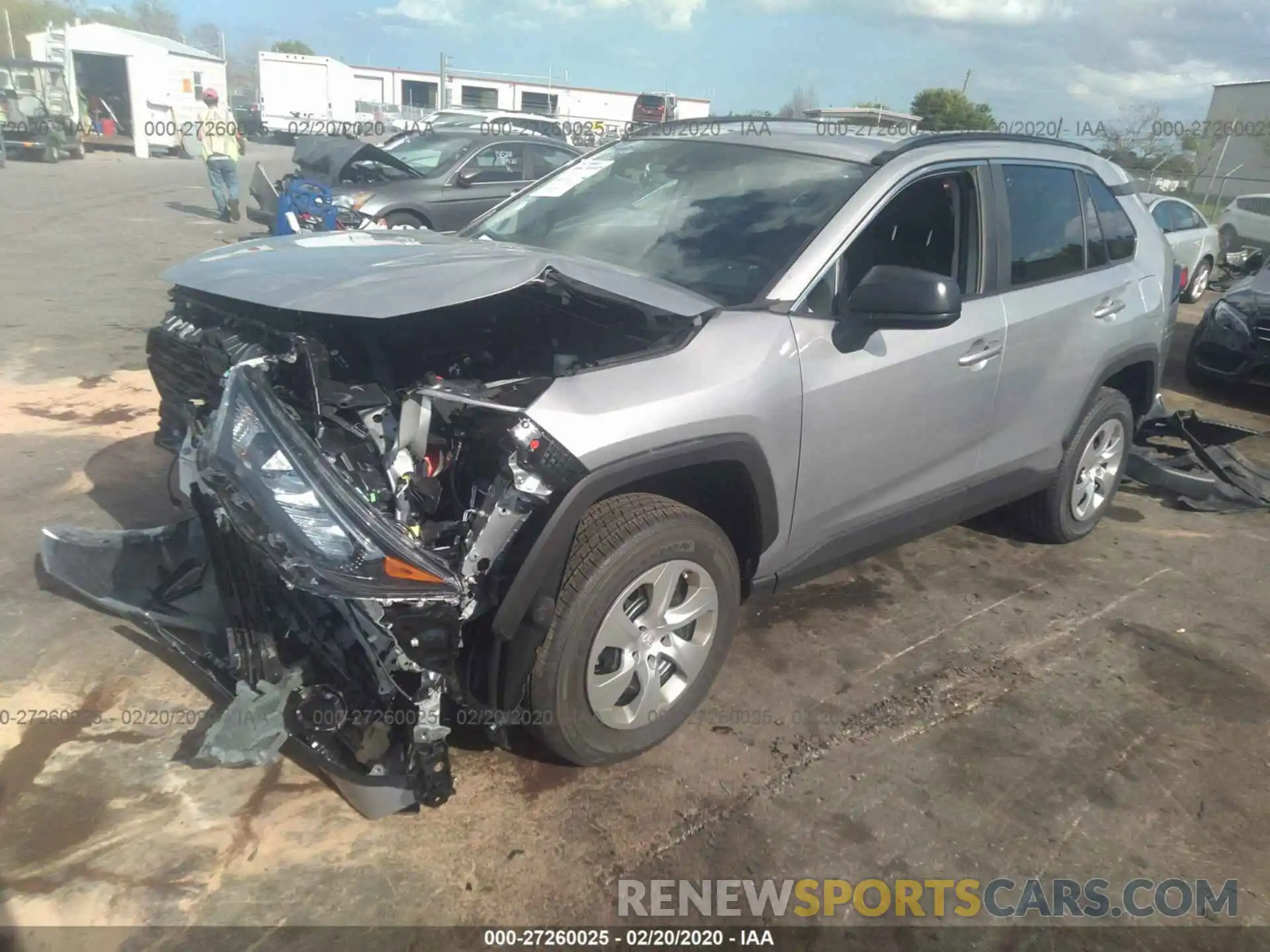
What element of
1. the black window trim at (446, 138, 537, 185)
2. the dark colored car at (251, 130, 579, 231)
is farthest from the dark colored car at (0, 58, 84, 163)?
the black window trim at (446, 138, 537, 185)

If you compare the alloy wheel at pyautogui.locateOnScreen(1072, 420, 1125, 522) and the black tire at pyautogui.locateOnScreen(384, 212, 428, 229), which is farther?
the black tire at pyautogui.locateOnScreen(384, 212, 428, 229)

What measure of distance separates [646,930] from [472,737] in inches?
35.2

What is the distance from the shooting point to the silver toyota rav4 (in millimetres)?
2375

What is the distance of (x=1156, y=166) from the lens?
24.6m

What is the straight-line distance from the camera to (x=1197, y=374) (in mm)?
8469

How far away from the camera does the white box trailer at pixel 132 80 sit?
83.4 ft

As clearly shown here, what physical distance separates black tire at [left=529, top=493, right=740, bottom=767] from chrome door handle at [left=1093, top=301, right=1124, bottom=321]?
243 cm

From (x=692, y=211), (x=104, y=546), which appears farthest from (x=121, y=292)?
(x=692, y=211)

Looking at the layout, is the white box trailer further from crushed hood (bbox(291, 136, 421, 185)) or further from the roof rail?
the roof rail

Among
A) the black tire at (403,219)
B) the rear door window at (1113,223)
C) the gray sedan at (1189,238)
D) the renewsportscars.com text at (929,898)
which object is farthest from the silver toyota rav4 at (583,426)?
the gray sedan at (1189,238)

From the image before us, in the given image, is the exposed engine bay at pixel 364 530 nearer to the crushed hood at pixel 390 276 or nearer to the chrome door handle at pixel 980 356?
the crushed hood at pixel 390 276

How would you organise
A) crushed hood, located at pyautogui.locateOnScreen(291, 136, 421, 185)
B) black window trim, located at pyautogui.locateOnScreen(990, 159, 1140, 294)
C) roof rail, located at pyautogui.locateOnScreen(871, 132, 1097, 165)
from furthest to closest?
crushed hood, located at pyautogui.locateOnScreen(291, 136, 421, 185)
black window trim, located at pyautogui.locateOnScreen(990, 159, 1140, 294)
roof rail, located at pyautogui.locateOnScreen(871, 132, 1097, 165)

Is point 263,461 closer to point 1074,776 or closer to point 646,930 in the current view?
point 646,930

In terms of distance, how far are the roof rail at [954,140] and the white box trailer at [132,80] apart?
25.9m
